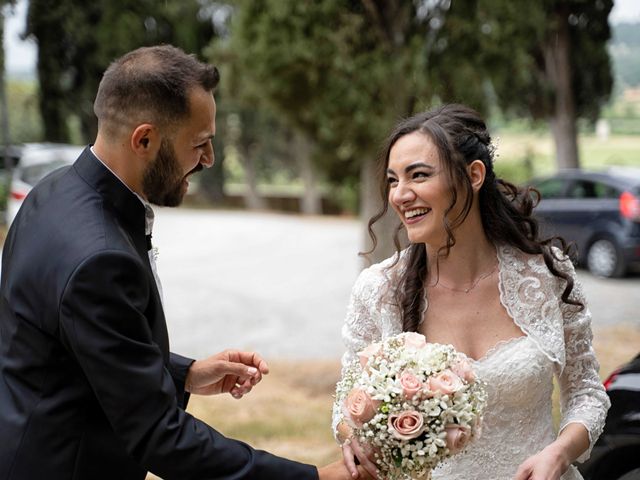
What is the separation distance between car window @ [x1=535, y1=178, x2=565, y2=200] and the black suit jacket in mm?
12324

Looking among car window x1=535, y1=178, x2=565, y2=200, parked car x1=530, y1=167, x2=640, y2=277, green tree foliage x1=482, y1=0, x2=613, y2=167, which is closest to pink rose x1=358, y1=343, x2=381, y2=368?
parked car x1=530, y1=167, x2=640, y2=277

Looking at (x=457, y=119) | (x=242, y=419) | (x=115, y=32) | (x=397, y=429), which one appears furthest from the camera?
(x=115, y=32)

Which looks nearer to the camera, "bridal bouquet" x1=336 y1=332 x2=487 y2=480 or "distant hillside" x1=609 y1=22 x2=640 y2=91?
"bridal bouquet" x1=336 y1=332 x2=487 y2=480

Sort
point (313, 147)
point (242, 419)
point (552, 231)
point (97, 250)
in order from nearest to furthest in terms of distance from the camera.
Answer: point (97, 250)
point (552, 231)
point (242, 419)
point (313, 147)

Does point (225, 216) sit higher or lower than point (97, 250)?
lower

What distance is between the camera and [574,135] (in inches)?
672

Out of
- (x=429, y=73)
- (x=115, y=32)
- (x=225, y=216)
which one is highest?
(x=115, y=32)

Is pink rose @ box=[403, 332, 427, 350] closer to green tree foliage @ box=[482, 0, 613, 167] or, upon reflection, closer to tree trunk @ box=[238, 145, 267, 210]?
green tree foliage @ box=[482, 0, 613, 167]

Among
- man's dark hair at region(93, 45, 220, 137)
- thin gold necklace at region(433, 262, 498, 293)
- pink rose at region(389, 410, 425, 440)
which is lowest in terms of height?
pink rose at region(389, 410, 425, 440)

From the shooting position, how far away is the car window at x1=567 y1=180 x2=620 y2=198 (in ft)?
41.9

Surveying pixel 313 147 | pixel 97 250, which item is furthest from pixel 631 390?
pixel 313 147

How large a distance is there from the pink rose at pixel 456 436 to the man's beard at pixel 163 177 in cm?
85

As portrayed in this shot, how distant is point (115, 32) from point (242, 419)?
595cm

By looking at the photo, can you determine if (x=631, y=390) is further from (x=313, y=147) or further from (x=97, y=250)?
(x=313, y=147)
